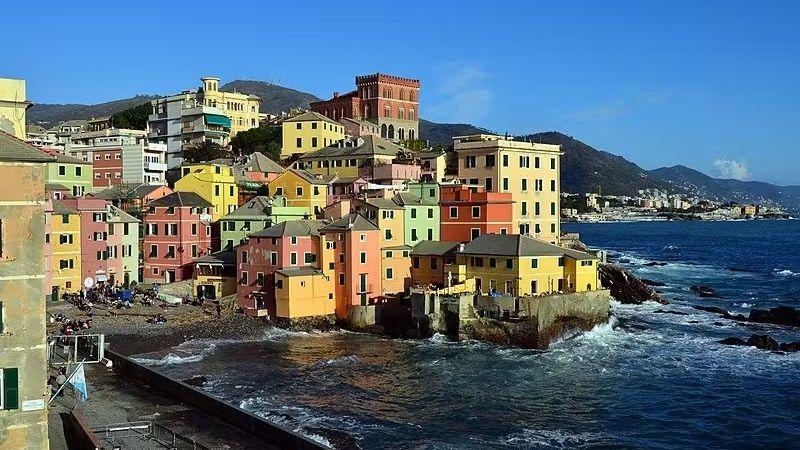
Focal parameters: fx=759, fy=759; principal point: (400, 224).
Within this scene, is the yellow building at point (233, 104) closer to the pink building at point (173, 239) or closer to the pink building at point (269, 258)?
the pink building at point (173, 239)

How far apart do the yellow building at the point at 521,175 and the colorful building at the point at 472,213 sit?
7.99ft

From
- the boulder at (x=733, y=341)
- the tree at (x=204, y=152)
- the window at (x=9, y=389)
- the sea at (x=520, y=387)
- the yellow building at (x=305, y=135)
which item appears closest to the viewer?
the window at (x=9, y=389)

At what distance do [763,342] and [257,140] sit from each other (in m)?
79.6

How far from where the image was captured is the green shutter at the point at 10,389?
23297 mm

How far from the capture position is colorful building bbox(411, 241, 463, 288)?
63062 mm

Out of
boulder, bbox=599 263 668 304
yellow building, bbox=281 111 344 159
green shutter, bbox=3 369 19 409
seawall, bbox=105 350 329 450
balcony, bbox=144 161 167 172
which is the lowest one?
seawall, bbox=105 350 329 450

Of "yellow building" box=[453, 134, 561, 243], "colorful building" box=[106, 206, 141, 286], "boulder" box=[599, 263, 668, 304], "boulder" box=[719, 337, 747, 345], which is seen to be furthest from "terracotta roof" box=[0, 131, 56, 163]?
"boulder" box=[599, 263, 668, 304]

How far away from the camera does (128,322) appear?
58.3 m

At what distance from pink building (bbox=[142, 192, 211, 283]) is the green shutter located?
50.8m

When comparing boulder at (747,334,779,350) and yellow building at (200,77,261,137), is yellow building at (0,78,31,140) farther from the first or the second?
yellow building at (200,77,261,137)

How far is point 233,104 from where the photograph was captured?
435ft

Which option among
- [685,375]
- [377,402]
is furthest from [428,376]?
[685,375]

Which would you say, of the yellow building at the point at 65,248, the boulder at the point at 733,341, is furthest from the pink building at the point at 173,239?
the boulder at the point at 733,341

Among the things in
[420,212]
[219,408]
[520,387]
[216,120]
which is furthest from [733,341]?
[216,120]
